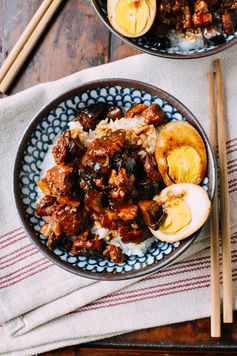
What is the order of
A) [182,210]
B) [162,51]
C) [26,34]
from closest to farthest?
1. [182,210]
2. [162,51]
3. [26,34]

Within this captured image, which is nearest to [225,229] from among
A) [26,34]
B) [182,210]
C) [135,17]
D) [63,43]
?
[182,210]

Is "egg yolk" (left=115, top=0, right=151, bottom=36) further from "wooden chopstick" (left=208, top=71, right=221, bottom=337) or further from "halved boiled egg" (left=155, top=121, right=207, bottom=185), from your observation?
"wooden chopstick" (left=208, top=71, right=221, bottom=337)

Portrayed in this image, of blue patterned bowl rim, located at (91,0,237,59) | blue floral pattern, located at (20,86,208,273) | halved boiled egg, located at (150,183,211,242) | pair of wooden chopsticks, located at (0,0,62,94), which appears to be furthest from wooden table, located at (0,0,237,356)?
halved boiled egg, located at (150,183,211,242)

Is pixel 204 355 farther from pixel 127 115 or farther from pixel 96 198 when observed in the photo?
pixel 127 115

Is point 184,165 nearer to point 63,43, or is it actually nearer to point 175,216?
point 175,216

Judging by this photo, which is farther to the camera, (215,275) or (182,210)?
(215,275)

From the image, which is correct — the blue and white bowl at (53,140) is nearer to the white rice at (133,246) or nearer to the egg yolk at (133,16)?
the white rice at (133,246)

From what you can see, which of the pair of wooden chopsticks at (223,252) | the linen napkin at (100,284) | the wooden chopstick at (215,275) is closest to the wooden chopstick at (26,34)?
the linen napkin at (100,284)
